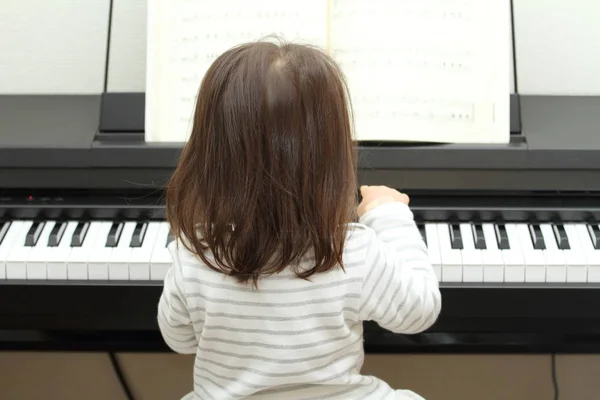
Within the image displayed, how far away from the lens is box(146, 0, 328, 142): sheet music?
62.8 inches

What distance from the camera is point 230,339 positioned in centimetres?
117

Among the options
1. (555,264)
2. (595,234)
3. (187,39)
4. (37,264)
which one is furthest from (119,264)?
(595,234)

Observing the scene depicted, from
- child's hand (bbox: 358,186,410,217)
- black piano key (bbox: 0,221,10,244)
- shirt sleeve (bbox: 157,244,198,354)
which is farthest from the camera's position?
black piano key (bbox: 0,221,10,244)

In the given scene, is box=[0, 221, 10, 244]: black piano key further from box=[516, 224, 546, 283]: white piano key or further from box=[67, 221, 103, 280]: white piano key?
box=[516, 224, 546, 283]: white piano key

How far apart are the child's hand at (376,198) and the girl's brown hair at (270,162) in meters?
0.16

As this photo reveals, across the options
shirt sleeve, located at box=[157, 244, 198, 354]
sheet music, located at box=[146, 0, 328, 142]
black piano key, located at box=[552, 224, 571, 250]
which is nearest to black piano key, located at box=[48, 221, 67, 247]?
sheet music, located at box=[146, 0, 328, 142]

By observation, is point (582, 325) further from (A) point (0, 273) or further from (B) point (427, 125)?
(A) point (0, 273)

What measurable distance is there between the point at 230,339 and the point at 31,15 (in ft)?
3.66

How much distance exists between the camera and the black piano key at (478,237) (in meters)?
1.55

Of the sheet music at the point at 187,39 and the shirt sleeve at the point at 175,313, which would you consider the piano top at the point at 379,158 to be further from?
the shirt sleeve at the point at 175,313

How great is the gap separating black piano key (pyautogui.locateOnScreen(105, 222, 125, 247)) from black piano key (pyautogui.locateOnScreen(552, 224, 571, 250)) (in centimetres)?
81

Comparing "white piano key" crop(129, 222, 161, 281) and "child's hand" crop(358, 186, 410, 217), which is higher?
"child's hand" crop(358, 186, 410, 217)

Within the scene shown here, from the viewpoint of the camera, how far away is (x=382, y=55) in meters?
1.57

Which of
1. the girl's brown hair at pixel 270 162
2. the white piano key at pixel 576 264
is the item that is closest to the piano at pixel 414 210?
the white piano key at pixel 576 264
